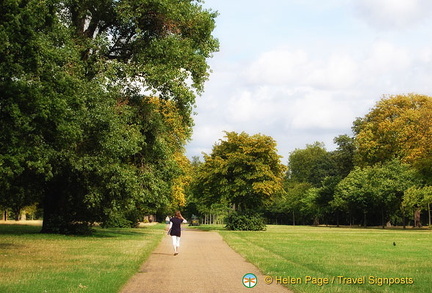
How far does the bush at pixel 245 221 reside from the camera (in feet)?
155

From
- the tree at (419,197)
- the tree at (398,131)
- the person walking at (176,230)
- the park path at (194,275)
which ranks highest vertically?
the tree at (398,131)

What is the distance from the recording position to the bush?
47125 mm

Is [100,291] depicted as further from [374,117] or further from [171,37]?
[374,117]

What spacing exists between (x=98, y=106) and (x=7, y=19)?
24.1 ft

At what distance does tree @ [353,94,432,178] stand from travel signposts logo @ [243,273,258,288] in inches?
1769

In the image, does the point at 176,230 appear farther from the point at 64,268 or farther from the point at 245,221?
the point at 245,221

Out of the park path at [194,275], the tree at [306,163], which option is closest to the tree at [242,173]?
the park path at [194,275]

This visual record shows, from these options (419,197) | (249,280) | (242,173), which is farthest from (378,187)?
(249,280)

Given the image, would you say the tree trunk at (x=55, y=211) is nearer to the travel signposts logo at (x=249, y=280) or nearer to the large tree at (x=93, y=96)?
the large tree at (x=93, y=96)

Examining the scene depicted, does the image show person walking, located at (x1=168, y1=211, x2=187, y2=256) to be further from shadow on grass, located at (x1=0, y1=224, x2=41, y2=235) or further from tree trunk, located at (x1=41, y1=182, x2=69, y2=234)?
shadow on grass, located at (x1=0, y1=224, x2=41, y2=235)

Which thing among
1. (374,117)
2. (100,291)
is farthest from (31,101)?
(374,117)

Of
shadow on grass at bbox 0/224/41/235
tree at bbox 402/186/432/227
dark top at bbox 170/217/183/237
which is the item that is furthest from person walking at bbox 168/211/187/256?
tree at bbox 402/186/432/227

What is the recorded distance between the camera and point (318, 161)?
358ft

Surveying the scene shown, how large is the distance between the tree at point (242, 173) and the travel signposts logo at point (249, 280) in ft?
106
